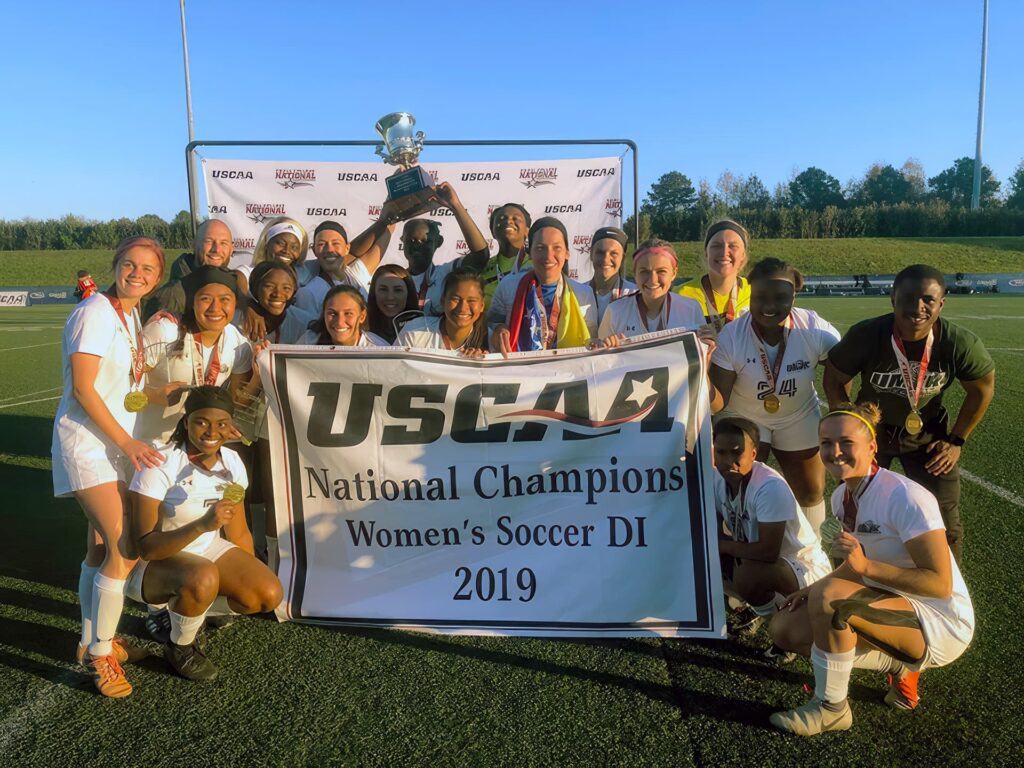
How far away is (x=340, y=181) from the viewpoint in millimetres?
7836

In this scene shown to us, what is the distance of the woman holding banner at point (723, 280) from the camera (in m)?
4.34

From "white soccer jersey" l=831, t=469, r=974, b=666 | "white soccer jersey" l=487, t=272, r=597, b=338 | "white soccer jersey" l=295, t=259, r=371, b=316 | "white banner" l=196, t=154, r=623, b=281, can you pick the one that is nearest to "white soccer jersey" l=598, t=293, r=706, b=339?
"white soccer jersey" l=487, t=272, r=597, b=338

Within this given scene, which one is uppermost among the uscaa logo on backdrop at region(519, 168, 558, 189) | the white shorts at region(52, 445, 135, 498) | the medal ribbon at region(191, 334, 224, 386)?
the uscaa logo on backdrop at region(519, 168, 558, 189)

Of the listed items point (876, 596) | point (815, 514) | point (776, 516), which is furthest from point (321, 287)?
point (876, 596)

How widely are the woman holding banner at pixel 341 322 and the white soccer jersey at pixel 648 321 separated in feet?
4.43

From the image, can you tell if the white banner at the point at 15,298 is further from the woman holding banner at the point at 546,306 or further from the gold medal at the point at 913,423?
the gold medal at the point at 913,423

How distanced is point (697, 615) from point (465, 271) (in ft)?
7.24

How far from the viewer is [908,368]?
373cm

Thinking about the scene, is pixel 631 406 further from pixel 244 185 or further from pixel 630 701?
pixel 244 185

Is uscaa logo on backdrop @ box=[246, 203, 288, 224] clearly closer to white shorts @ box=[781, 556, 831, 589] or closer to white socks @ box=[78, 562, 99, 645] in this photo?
white socks @ box=[78, 562, 99, 645]

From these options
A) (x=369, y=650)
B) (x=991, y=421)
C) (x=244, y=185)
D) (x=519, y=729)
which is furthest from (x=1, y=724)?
(x=991, y=421)

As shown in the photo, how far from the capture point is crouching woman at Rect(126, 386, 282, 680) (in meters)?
3.27

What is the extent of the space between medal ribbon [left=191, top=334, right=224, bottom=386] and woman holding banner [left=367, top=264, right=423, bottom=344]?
1.13m

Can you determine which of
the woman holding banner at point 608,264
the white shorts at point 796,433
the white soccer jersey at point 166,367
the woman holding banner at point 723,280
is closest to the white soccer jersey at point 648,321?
the woman holding banner at point 723,280
